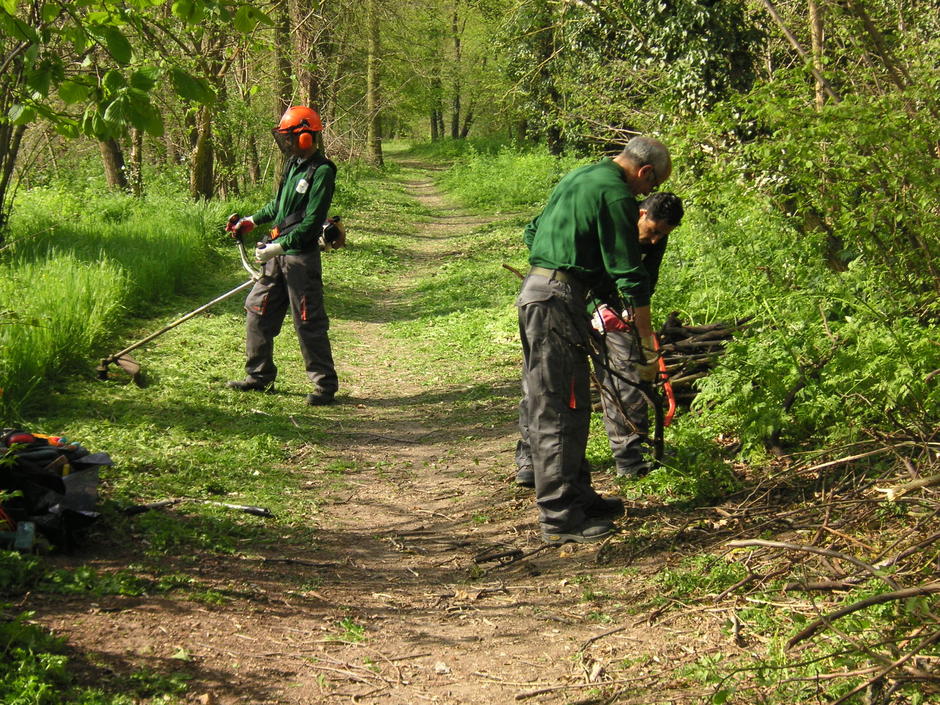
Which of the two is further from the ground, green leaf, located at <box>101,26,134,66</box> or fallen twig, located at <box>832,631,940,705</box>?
green leaf, located at <box>101,26,134,66</box>

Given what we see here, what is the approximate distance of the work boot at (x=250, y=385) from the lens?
314 inches

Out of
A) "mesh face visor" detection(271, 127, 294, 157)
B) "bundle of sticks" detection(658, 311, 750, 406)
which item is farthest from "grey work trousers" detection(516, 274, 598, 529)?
"mesh face visor" detection(271, 127, 294, 157)

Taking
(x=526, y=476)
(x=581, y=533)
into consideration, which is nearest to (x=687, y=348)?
(x=526, y=476)

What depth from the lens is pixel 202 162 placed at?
16.7 metres

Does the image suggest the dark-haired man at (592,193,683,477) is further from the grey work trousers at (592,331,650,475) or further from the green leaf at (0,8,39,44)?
the green leaf at (0,8,39,44)

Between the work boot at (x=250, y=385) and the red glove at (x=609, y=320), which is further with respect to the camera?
the work boot at (x=250, y=385)

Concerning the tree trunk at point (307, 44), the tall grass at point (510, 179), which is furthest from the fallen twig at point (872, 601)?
the tall grass at point (510, 179)

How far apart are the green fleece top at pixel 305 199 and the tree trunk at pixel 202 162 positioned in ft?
29.8

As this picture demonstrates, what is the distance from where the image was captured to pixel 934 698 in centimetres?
280

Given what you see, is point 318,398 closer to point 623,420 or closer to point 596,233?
point 623,420

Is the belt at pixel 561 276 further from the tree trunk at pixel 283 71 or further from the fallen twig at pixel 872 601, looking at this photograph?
the tree trunk at pixel 283 71

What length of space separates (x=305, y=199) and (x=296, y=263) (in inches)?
21.7

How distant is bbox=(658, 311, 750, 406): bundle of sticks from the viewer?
6391 mm

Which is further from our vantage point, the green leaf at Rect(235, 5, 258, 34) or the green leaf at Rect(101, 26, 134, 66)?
the green leaf at Rect(235, 5, 258, 34)
